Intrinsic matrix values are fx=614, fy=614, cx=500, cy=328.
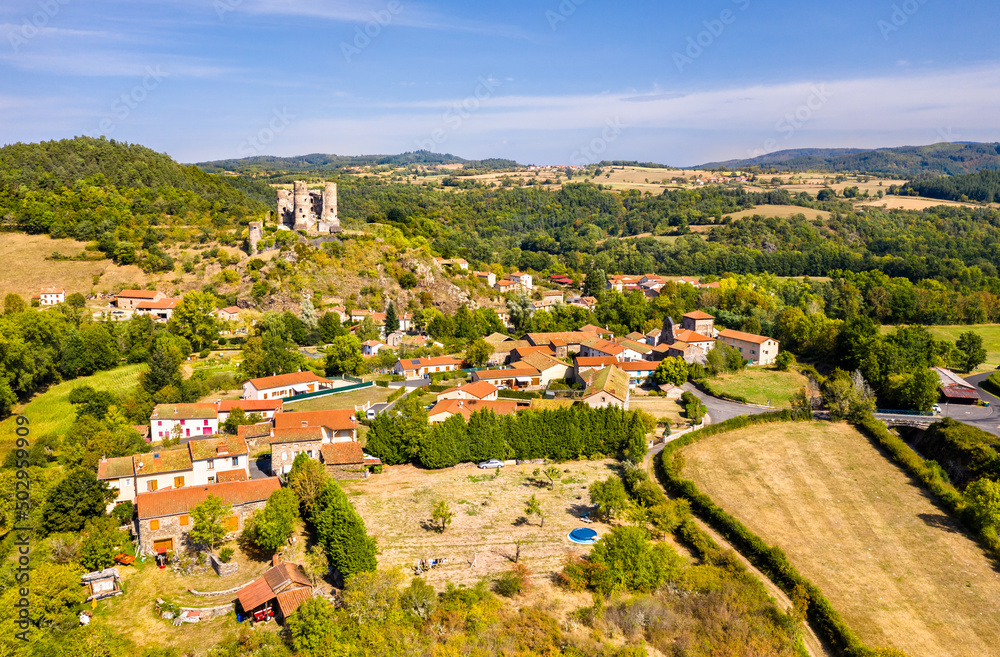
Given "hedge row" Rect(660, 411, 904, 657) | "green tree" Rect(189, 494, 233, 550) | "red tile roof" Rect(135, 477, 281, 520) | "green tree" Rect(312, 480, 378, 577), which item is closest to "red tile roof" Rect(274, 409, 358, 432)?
"red tile roof" Rect(135, 477, 281, 520)

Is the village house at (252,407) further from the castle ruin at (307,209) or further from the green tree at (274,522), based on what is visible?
the castle ruin at (307,209)

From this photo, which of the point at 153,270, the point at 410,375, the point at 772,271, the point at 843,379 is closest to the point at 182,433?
the point at 410,375

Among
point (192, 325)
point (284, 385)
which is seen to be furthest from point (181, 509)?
point (192, 325)

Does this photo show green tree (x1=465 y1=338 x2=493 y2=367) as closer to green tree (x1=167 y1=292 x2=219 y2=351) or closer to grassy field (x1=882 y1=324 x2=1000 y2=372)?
green tree (x1=167 y1=292 x2=219 y2=351)

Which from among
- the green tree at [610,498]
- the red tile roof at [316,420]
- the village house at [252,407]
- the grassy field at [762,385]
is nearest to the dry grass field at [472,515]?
the green tree at [610,498]

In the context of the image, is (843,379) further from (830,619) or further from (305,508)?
(305,508)
